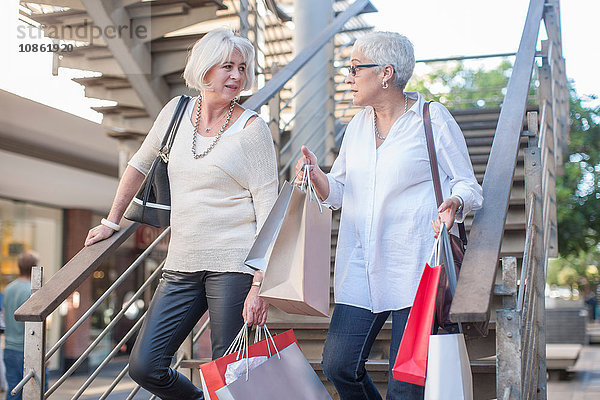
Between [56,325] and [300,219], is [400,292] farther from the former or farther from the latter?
[56,325]

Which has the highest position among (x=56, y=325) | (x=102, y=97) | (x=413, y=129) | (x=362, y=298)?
(x=102, y=97)

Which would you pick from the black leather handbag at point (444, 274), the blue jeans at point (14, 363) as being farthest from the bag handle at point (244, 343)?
the blue jeans at point (14, 363)

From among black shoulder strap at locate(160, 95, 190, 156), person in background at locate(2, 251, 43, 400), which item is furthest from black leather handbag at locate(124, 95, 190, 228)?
person in background at locate(2, 251, 43, 400)

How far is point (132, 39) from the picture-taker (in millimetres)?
6145

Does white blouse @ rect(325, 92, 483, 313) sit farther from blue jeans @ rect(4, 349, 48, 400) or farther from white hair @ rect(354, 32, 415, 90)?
blue jeans @ rect(4, 349, 48, 400)

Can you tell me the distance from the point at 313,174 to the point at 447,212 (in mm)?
491

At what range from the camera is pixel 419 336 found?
190cm

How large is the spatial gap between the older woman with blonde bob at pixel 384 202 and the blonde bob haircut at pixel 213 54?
40 cm

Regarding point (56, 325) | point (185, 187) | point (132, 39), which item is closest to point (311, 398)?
point (185, 187)

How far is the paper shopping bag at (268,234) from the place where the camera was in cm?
214

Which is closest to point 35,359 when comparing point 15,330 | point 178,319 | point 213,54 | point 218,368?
point 178,319

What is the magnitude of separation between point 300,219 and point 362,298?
36 cm

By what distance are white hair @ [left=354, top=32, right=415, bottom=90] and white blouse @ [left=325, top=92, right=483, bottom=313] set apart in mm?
104

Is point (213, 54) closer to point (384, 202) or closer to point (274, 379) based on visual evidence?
point (384, 202)
